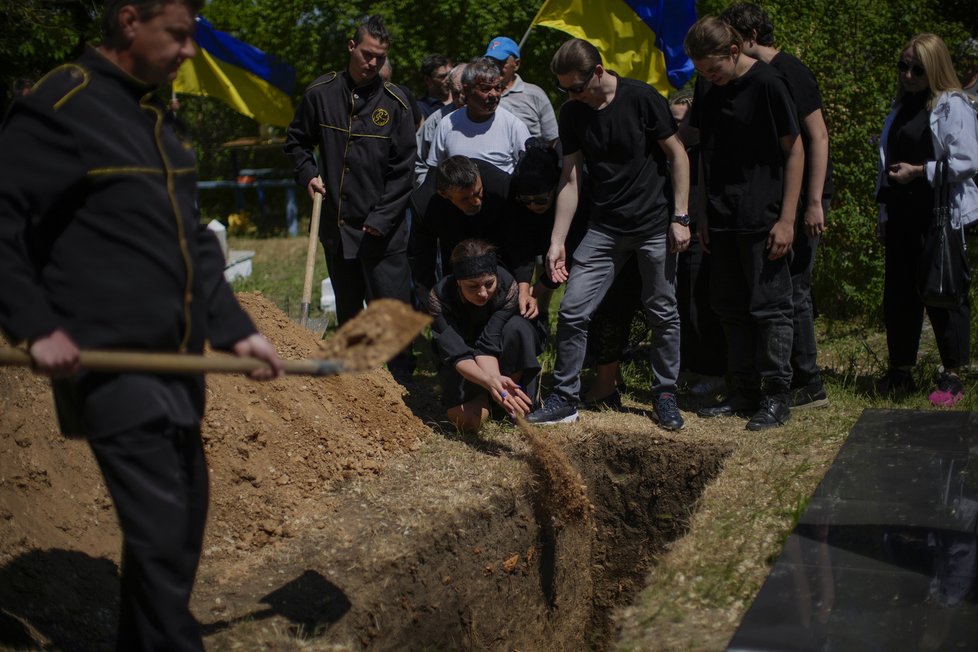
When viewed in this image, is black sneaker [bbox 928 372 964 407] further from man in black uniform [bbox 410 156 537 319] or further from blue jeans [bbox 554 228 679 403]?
man in black uniform [bbox 410 156 537 319]

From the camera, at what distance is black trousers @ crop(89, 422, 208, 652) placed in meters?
2.84

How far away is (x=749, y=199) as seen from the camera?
5.56 m

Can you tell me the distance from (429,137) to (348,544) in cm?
328

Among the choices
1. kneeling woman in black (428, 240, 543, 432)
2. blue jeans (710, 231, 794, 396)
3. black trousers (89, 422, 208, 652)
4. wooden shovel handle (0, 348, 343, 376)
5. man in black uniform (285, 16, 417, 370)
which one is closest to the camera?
wooden shovel handle (0, 348, 343, 376)

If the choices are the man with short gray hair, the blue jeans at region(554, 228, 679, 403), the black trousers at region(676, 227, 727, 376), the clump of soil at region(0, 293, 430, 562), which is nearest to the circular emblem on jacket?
the man with short gray hair

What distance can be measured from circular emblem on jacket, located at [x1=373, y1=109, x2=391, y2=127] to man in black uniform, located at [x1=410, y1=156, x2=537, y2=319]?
0.54 meters

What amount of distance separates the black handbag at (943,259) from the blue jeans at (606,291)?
1356mm

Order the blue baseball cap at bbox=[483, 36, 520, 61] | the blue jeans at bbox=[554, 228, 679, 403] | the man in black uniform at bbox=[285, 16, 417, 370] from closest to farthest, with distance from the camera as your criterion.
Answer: the blue jeans at bbox=[554, 228, 679, 403], the man in black uniform at bbox=[285, 16, 417, 370], the blue baseball cap at bbox=[483, 36, 520, 61]

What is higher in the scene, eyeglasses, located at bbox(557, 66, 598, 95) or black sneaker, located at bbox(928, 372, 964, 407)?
eyeglasses, located at bbox(557, 66, 598, 95)

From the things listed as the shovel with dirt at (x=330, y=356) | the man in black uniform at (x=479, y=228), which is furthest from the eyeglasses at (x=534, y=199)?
the shovel with dirt at (x=330, y=356)

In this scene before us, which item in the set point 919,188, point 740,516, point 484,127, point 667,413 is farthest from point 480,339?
point 919,188

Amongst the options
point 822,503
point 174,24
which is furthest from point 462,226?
point 174,24

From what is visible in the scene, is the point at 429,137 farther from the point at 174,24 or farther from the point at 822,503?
the point at 174,24

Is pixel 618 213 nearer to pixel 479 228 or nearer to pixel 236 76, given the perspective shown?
pixel 479 228
